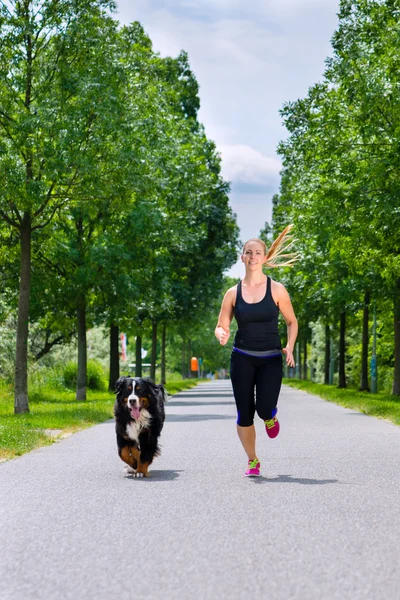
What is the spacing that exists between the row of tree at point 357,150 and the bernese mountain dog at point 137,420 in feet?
46.4

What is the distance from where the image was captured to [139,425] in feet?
33.1

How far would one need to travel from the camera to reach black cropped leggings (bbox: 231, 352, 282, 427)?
9.84 m

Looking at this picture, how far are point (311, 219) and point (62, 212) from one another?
717cm

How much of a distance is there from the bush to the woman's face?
30.5 meters

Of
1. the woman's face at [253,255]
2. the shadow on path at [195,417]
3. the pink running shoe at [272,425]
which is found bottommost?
the shadow on path at [195,417]

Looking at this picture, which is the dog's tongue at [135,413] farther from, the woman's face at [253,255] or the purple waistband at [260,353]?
the woman's face at [253,255]

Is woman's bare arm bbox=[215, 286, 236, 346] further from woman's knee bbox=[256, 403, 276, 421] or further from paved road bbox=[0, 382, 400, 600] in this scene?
paved road bbox=[0, 382, 400, 600]

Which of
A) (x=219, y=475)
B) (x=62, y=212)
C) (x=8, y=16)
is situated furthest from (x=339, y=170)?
(x=219, y=475)

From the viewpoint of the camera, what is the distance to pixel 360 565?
233 inches

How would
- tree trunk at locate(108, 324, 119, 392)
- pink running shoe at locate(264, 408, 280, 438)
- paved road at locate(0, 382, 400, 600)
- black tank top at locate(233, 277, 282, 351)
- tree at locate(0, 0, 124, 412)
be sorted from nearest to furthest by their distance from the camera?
1. paved road at locate(0, 382, 400, 600)
2. black tank top at locate(233, 277, 282, 351)
3. pink running shoe at locate(264, 408, 280, 438)
4. tree at locate(0, 0, 124, 412)
5. tree trunk at locate(108, 324, 119, 392)

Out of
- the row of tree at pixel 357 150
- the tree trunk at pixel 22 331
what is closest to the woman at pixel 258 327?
the tree trunk at pixel 22 331

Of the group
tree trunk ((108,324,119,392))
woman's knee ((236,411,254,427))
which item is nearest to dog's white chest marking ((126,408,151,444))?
woman's knee ((236,411,254,427))

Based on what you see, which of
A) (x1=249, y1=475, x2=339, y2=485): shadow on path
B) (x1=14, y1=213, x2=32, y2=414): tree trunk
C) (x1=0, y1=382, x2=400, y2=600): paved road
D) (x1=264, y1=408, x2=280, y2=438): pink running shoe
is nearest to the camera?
(x1=0, y1=382, x2=400, y2=600): paved road

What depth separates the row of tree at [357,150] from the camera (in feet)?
78.1
